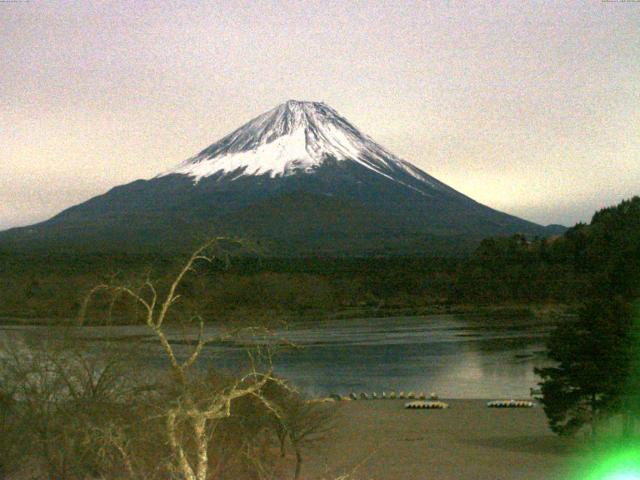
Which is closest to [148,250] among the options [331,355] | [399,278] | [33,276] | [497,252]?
[33,276]

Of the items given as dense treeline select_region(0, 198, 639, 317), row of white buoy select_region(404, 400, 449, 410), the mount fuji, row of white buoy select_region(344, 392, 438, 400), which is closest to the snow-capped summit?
the mount fuji

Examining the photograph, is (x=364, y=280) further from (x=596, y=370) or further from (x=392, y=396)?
(x=596, y=370)

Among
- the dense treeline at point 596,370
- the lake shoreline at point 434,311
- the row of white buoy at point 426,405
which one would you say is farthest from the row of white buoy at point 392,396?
the lake shoreline at point 434,311

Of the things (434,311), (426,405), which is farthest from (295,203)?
(426,405)

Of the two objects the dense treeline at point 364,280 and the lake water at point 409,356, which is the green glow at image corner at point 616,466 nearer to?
the lake water at point 409,356

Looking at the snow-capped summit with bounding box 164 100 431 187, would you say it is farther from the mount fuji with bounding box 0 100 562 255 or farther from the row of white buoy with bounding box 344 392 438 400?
the row of white buoy with bounding box 344 392 438 400
